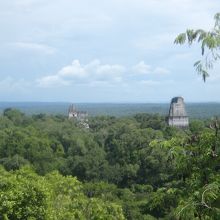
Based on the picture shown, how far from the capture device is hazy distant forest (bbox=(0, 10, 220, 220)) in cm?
624

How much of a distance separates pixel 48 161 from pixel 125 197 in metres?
17.1

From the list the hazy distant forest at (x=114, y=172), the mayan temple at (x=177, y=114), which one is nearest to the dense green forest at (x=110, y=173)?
the hazy distant forest at (x=114, y=172)

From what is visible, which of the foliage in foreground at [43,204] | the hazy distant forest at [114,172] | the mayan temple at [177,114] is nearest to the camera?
the hazy distant forest at [114,172]

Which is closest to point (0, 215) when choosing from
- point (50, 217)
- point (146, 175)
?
point (50, 217)

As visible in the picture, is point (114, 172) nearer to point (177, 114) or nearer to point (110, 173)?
point (110, 173)

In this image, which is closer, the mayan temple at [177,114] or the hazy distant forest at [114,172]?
the hazy distant forest at [114,172]

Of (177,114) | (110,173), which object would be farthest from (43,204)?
(177,114)

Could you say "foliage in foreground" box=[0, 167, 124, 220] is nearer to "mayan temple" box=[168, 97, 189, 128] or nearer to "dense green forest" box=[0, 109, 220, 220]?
"dense green forest" box=[0, 109, 220, 220]

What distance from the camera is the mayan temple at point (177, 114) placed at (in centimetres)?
8229

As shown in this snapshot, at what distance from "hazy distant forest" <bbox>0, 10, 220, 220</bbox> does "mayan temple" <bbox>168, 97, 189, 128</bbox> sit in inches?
164

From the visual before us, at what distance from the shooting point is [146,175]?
51.5 meters

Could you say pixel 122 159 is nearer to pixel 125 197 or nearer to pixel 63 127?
pixel 125 197

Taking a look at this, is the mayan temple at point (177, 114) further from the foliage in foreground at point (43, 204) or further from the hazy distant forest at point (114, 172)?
the foliage in foreground at point (43, 204)

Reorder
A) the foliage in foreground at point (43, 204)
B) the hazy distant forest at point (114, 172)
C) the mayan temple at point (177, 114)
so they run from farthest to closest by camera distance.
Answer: the mayan temple at point (177, 114)
the foliage in foreground at point (43, 204)
the hazy distant forest at point (114, 172)
